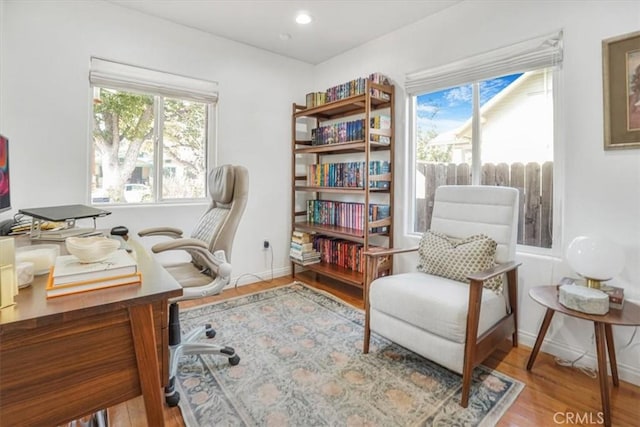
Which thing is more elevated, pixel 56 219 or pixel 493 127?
pixel 493 127

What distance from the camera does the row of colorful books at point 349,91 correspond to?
285cm

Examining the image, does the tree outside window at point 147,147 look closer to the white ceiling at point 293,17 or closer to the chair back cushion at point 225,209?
the white ceiling at point 293,17

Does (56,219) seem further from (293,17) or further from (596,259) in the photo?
(596,259)

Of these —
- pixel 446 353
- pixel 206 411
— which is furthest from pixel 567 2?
pixel 206 411

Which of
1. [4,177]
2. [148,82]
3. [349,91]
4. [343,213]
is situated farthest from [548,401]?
[148,82]

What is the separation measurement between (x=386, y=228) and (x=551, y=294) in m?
1.46

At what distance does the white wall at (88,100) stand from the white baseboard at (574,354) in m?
2.39

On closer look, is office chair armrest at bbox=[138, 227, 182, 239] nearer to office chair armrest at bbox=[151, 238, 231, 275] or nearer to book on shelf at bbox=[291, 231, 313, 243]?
office chair armrest at bbox=[151, 238, 231, 275]

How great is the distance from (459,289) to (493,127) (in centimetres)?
135

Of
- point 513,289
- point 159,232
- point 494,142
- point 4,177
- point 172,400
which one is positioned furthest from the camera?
point 494,142

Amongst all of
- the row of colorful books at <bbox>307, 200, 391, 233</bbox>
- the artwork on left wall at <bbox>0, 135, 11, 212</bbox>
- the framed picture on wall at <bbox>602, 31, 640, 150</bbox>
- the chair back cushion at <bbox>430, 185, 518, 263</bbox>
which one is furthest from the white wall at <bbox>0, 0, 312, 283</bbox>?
the framed picture on wall at <bbox>602, 31, 640, 150</bbox>

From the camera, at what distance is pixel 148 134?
281 cm

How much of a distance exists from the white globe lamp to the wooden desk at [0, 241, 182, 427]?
1.91 m

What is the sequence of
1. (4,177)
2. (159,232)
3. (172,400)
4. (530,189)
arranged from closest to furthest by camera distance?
1. (172,400)
2. (4,177)
3. (159,232)
4. (530,189)
